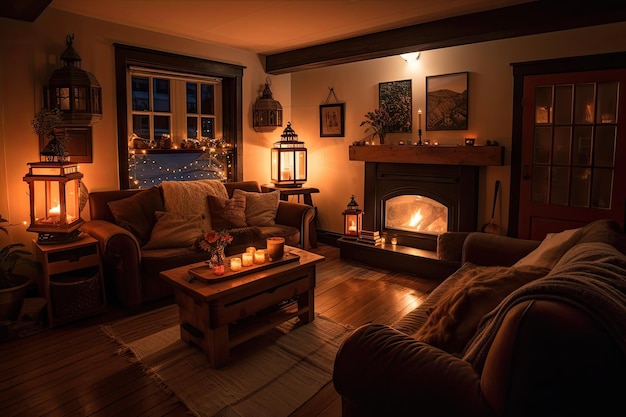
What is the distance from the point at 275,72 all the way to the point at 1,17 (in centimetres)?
289

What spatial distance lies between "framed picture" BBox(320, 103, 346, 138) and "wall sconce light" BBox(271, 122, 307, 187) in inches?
19.6

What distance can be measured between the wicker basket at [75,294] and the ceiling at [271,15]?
1.98m

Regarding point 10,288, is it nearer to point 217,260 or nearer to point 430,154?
point 217,260

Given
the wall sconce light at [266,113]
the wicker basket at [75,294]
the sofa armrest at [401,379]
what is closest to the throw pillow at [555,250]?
the sofa armrest at [401,379]

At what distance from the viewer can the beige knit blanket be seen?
161 inches

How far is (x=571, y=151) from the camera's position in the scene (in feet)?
12.6

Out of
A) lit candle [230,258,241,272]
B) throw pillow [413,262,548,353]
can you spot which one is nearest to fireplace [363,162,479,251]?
lit candle [230,258,241,272]

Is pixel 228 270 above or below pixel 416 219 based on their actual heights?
below

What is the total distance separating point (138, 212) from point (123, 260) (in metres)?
0.66

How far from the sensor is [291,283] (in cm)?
302

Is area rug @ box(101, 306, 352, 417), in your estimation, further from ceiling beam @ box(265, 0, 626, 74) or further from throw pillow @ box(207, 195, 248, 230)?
ceiling beam @ box(265, 0, 626, 74)

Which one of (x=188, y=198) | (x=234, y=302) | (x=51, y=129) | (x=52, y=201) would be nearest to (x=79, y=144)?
(x=51, y=129)

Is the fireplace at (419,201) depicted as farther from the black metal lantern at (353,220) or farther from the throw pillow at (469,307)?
the throw pillow at (469,307)

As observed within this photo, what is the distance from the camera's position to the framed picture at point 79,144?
3829mm
